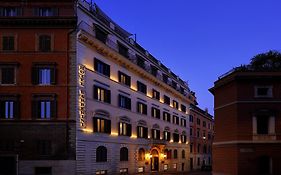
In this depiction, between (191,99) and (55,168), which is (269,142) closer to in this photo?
(55,168)

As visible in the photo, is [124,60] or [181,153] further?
[181,153]

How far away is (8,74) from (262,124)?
27.4 m

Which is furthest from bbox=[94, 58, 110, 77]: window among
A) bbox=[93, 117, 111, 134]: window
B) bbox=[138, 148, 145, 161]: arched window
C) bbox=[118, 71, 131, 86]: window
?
bbox=[138, 148, 145, 161]: arched window

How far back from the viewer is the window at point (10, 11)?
50.3m

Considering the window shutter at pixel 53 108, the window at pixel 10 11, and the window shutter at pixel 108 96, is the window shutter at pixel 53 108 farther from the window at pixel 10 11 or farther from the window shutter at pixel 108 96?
the window shutter at pixel 108 96

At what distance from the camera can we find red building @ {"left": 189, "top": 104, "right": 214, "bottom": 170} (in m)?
109

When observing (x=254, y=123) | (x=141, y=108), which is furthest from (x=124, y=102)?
(x=254, y=123)

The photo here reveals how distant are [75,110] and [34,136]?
4.87 metres

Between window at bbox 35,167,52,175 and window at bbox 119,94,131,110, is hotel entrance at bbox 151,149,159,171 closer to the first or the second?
window at bbox 119,94,131,110

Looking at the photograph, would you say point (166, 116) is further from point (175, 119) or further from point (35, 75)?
point (35, 75)

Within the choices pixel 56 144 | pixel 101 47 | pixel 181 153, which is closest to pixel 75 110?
pixel 56 144

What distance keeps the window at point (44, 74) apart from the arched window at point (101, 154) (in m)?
10.4

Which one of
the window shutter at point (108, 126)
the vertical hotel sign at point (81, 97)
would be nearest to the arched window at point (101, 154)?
the window shutter at point (108, 126)

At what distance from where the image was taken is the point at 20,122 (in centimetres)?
4841
